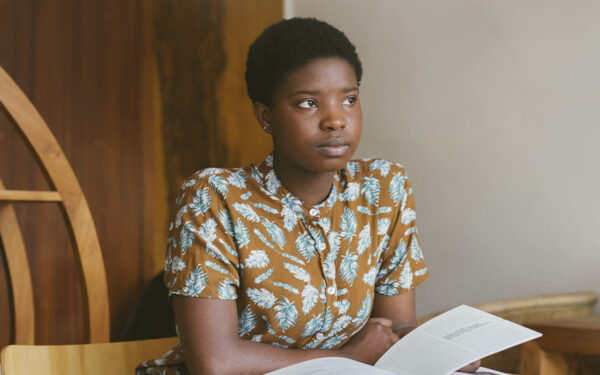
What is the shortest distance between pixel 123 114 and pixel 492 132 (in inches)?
45.1

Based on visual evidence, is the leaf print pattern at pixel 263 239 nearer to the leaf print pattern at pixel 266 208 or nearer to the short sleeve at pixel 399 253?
the leaf print pattern at pixel 266 208

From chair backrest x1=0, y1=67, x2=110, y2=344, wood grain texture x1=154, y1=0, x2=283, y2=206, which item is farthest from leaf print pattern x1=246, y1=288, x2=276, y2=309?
wood grain texture x1=154, y1=0, x2=283, y2=206

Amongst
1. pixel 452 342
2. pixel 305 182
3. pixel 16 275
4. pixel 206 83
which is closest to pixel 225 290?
pixel 305 182

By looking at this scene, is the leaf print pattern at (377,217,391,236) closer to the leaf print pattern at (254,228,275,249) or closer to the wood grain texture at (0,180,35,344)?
the leaf print pattern at (254,228,275,249)

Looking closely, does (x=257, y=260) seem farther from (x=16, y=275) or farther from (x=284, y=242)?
(x=16, y=275)

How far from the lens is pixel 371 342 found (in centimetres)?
106

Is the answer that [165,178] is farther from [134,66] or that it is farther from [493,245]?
[493,245]

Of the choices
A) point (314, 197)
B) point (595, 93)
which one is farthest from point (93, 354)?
point (595, 93)

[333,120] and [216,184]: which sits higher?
[333,120]

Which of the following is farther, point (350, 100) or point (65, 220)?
point (65, 220)

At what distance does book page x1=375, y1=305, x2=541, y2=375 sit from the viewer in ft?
2.79

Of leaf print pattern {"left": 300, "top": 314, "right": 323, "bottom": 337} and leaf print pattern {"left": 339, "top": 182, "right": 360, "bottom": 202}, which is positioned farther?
leaf print pattern {"left": 339, "top": 182, "right": 360, "bottom": 202}

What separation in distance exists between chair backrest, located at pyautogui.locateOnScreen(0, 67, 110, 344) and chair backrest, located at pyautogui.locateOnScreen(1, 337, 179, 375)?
179 mm

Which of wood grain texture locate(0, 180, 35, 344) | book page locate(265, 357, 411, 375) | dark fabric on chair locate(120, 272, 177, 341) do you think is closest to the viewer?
book page locate(265, 357, 411, 375)
